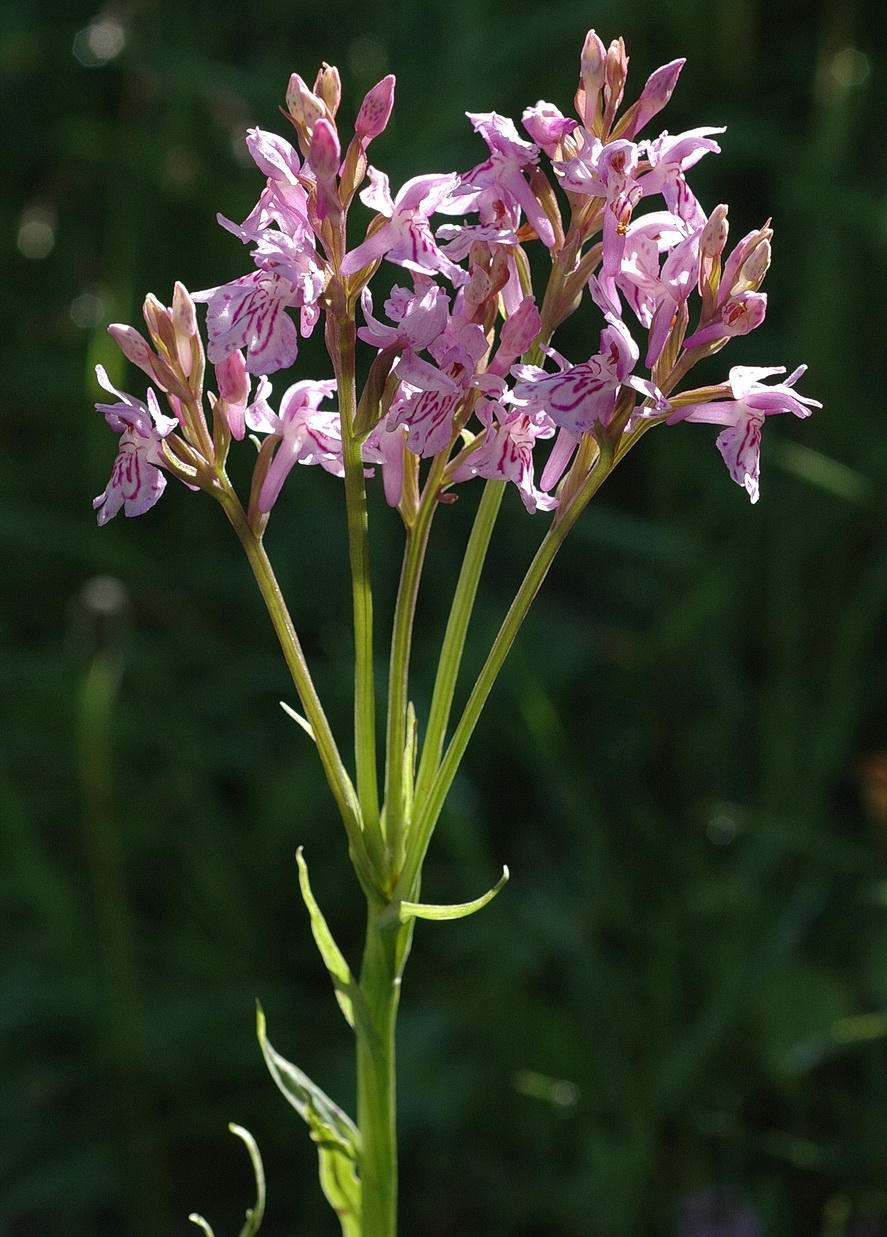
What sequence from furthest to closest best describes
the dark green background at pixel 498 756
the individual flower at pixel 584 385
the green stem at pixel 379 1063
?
the dark green background at pixel 498 756 → the green stem at pixel 379 1063 → the individual flower at pixel 584 385

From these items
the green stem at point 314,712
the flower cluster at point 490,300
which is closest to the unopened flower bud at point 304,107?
the flower cluster at point 490,300

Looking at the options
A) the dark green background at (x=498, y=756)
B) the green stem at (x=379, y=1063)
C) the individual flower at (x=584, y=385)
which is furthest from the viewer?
the dark green background at (x=498, y=756)

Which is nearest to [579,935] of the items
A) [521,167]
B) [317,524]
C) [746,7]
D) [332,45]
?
[317,524]

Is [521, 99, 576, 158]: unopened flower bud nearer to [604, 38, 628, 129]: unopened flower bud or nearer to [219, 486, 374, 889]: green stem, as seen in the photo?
[604, 38, 628, 129]: unopened flower bud

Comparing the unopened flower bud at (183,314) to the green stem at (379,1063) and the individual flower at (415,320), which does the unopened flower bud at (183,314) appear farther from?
the green stem at (379,1063)

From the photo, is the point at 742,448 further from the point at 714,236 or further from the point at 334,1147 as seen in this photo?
the point at 334,1147
